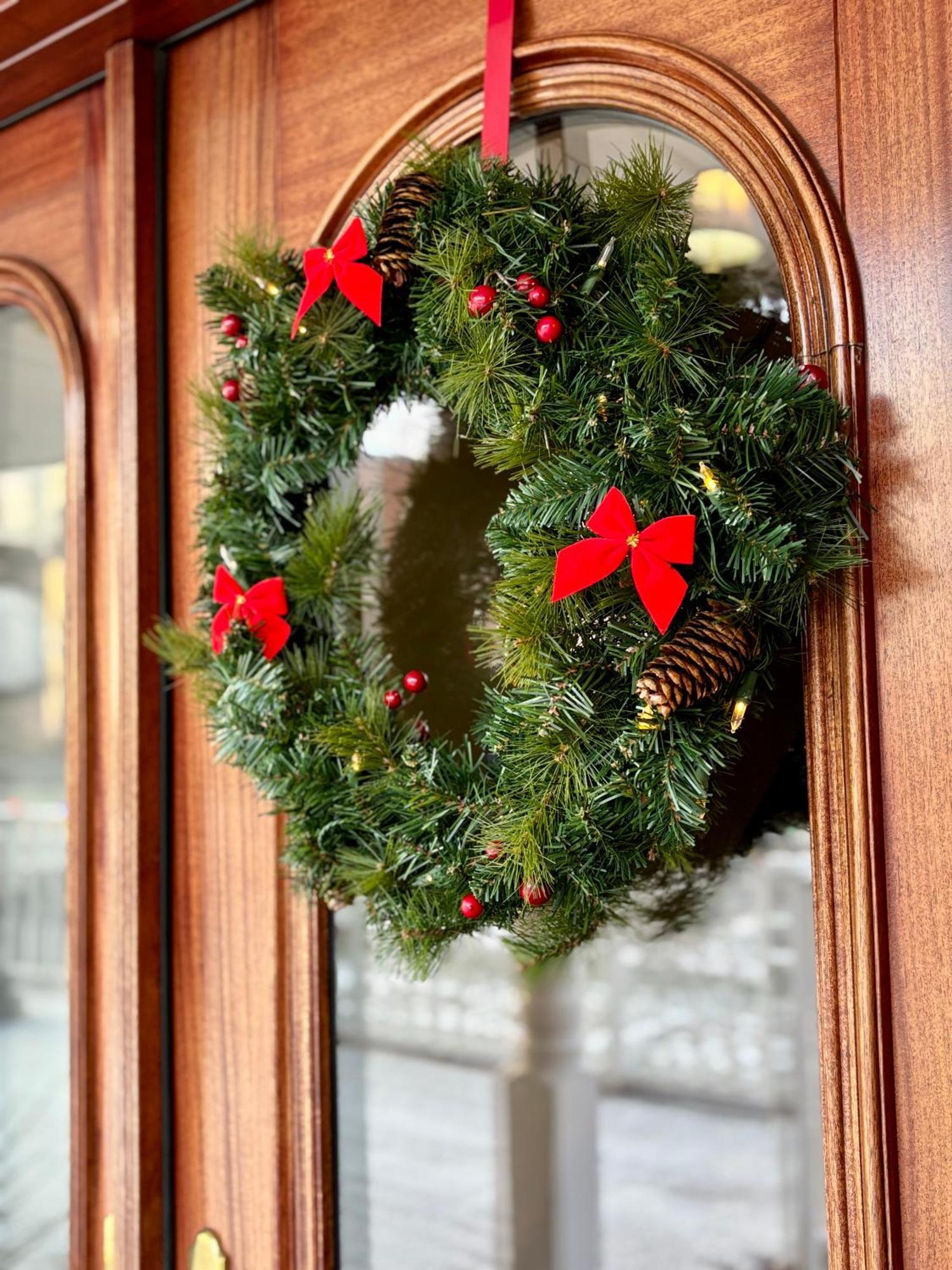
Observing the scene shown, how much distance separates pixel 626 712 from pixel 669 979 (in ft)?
3.45

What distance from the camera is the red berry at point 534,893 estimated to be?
562 mm

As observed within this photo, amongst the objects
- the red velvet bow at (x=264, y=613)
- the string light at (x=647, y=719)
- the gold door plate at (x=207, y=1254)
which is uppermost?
the red velvet bow at (x=264, y=613)

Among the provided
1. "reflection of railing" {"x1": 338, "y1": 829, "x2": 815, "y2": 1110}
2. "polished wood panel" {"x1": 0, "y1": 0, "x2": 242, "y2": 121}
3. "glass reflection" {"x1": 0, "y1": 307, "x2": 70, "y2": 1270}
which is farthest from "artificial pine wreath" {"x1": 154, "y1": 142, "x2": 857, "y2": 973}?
"glass reflection" {"x1": 0, "y1": 307, "x2": 70, "y2": 1270}

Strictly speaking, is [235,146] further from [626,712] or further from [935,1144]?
[935,1144]

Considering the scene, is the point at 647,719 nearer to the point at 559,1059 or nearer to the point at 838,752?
the point at 838,752

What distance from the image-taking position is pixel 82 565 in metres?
0.96

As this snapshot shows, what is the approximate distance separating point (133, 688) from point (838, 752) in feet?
1.81

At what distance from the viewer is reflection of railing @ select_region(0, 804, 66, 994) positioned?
1.01 metres

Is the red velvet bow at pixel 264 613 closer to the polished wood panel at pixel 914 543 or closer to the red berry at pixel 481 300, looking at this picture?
the red berry at pixel 481 300

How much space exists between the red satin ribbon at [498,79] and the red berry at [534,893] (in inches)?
16.5

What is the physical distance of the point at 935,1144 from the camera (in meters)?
0.54

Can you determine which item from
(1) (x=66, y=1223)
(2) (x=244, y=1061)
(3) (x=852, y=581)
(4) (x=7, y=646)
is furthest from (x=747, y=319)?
(1) (x=66, y=1223)

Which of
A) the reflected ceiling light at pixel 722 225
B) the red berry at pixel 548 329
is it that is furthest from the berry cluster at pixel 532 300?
the reflected ceiling light at pixel 722 225

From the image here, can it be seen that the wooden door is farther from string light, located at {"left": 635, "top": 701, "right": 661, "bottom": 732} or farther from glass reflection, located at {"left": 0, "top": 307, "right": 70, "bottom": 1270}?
glass reflection, located at {"left": 0, "top": 307, "right": 70, "bottom": 1270}
